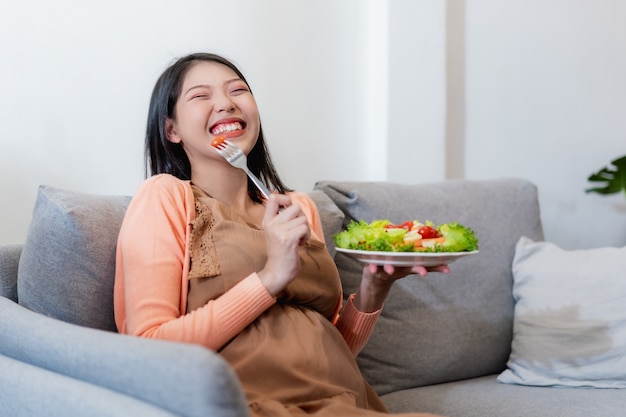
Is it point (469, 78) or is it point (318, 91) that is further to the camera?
point (469, 78)

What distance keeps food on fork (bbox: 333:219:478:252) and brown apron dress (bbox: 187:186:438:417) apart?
0.48 ft

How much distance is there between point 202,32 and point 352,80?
60 cm

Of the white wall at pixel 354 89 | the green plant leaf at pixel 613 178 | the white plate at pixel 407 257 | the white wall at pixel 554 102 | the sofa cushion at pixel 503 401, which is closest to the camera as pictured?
the white plate at pixel 407 257

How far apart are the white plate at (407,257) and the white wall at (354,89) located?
3.08 feet

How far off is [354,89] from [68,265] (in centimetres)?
141

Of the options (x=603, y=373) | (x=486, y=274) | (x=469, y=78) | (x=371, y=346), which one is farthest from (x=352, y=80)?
(x=603, y=373)

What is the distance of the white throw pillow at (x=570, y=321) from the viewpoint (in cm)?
202

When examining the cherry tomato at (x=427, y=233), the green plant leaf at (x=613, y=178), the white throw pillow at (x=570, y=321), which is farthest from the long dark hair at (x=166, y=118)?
the green plant leaf at (x=613, y=178)

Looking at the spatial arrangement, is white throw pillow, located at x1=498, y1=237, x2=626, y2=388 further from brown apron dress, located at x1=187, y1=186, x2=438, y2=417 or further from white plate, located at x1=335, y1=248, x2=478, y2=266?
white plate, located at x1=335, y1=248, x2=478, y2=266

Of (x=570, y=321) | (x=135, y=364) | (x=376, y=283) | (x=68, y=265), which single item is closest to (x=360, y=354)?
(x=376, y=283)

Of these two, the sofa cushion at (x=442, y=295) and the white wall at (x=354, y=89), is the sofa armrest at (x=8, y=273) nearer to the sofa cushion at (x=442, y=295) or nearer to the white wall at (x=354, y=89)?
the white wall at (x=354, y=89)

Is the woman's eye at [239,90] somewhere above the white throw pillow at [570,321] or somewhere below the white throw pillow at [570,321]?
above

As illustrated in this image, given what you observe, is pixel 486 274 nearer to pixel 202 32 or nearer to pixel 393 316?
pixel 393 316

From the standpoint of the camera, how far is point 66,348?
1.22 m
